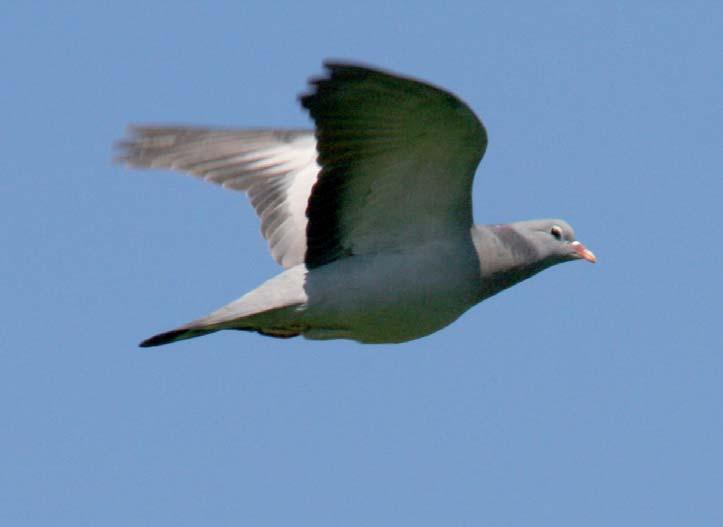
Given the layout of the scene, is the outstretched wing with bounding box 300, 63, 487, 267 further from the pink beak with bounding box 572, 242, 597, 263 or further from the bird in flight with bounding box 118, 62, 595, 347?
the pink beak with bounding box 572, 242, 597, 263

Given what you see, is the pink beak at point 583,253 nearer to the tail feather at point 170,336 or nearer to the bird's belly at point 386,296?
the bird's belly at point 386,296

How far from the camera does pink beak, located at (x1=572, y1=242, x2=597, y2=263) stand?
38.2 ft

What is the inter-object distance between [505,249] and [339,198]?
1.39 meters

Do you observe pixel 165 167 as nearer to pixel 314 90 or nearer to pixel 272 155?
pixel 272 155

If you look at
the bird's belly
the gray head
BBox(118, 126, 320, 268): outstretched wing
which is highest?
BBox(118, 126, 320, 268): outstretched wing

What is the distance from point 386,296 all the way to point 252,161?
2576 mm

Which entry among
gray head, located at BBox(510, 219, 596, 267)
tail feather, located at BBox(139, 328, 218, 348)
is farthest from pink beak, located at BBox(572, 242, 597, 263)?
tail feather, located at BBox(139, 328, 218, 348)

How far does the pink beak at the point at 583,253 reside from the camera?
11656 mm

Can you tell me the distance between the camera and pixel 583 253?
11.7 m

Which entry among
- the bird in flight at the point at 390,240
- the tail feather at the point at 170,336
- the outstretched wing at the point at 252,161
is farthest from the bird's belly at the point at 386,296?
the outstretched wing at the point at 252,161

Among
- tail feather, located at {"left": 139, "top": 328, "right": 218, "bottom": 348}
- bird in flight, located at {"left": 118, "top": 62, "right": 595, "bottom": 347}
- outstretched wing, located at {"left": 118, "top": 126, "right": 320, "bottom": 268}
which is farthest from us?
outstretched wing, located at {"left": 118, "top": 126, "right": 320, "bottom": 268}

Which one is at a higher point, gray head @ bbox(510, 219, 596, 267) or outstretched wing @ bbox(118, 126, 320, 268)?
outstretched wing @ bbox(118, 126, 320, 268)

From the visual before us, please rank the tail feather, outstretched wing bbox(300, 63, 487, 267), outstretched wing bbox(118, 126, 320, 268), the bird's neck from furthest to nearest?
outstretched wing bbox(118, 126, 320, 268), the bird's neck, the tail feather, outstretched wing bbox(300, 63, 487, 267)

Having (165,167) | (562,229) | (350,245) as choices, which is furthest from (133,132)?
(562,229)
